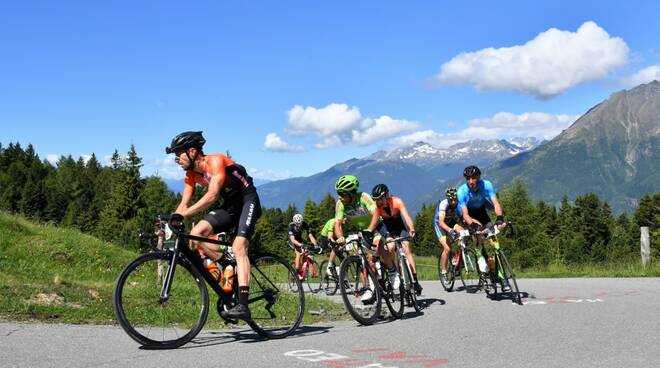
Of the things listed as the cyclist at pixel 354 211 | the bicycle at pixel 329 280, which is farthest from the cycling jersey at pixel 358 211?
the bicycle at pixel 329 280

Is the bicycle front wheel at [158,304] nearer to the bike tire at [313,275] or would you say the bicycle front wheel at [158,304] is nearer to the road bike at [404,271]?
the road bike at [404,271]

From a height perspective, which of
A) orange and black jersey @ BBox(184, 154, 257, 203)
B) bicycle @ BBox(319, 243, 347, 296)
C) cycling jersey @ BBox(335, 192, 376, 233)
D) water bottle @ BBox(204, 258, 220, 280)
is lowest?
bicycle @ BBox(319, 243, 347, 296)

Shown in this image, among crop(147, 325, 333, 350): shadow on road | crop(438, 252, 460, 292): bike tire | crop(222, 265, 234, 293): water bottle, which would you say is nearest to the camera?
crop(147, 325, 333, 350): shadow on road

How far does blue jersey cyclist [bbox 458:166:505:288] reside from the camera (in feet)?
36.7

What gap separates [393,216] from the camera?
1088cm

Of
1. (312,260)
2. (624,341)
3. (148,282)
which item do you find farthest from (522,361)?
(312,260)

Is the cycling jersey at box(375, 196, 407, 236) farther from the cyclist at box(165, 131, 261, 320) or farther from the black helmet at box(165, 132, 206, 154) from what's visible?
the black helmet at box(165, 132, 206, 154)

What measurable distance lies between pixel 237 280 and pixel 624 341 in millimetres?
4370

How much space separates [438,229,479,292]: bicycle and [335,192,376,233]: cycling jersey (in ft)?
9.40

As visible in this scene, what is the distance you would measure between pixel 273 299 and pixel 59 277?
5664 millimetres

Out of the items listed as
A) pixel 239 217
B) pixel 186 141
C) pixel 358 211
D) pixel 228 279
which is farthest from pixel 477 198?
pixel 186 141

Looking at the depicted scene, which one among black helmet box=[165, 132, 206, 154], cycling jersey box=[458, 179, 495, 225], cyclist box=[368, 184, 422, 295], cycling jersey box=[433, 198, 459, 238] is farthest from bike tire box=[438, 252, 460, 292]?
black helmet box=[165, 132, 206, 154]

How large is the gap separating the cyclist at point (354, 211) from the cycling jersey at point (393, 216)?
0.78 meters

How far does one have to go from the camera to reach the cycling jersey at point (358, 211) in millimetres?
9477
